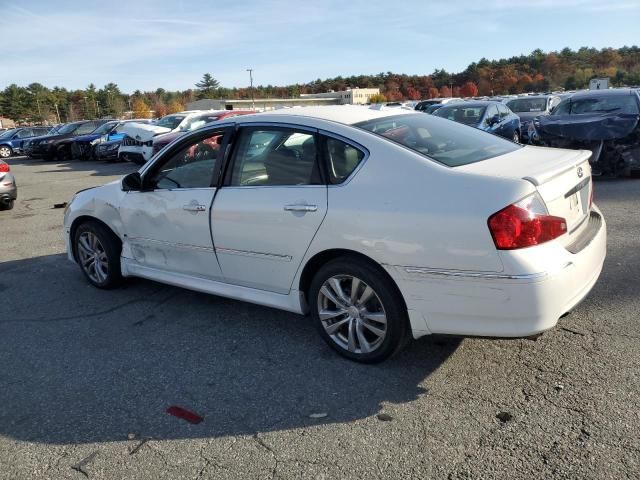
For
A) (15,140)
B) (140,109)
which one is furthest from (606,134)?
(140,109)

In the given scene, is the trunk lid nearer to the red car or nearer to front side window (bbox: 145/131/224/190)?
front side window (bbox: 145/131/224/190)

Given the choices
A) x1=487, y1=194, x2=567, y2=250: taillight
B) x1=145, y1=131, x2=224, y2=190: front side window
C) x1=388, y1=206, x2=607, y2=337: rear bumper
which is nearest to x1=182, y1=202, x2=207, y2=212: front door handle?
x1=145, y1=131, x2=224, y2=190: front side window

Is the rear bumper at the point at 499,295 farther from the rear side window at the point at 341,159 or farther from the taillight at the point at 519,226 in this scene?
the rear side window at the point at 341,159

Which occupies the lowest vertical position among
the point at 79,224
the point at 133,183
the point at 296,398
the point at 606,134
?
the point at 296,398

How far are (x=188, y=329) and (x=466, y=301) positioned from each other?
229cm

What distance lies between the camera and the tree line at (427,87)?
9712 cm

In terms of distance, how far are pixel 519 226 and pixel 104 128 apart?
77.8 ft

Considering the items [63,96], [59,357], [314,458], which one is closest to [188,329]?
[59,357]

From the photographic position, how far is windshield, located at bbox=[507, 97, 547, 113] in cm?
1675

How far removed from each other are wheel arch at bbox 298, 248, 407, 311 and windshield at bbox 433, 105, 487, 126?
33.6 feet

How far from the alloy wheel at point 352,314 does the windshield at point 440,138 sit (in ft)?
3.13

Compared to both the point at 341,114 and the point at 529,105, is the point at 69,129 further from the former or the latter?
the point at 341,114

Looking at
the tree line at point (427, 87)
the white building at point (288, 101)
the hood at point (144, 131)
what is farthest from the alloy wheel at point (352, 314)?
the tree line at point (427, 87)

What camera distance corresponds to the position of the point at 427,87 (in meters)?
127
